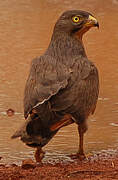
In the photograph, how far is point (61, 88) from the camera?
18.1ft

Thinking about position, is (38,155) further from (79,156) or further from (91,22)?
(91,22)

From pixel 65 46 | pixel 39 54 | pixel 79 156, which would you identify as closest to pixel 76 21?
pixel 65 46

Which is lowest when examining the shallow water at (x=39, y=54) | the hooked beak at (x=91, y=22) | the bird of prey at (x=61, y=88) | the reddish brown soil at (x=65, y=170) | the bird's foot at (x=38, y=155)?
the shallow water at (x=39, y=54)

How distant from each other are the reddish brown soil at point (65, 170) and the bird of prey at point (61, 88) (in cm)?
26

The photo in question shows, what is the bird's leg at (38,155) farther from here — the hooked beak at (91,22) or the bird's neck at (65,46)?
the hooked beak at (91,22)

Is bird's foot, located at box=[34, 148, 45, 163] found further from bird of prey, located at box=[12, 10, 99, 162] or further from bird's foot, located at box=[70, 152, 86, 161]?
bird's foot, located at box=[70, 152, 86, 161]

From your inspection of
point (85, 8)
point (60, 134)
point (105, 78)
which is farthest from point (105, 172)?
point (85, 8)

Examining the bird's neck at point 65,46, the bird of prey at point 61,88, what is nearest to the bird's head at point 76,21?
the bird of prey at point 61,88

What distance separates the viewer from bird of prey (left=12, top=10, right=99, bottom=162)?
5.42 m

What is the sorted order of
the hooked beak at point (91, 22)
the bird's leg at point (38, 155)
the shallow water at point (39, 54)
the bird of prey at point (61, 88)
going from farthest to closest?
1. the shallow water at point (39, 54)
2. the hooked beak at point (91, 22)
3. the bird's leg at point (38, 155)
4. the bird of prey at point (61, 88)

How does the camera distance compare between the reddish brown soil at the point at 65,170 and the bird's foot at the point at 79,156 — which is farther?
the bird's foot at the point at 79,156

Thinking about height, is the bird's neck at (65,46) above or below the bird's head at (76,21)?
below

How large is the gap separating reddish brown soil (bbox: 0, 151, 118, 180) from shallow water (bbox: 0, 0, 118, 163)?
57 centimetres

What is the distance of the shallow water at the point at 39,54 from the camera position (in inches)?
266
